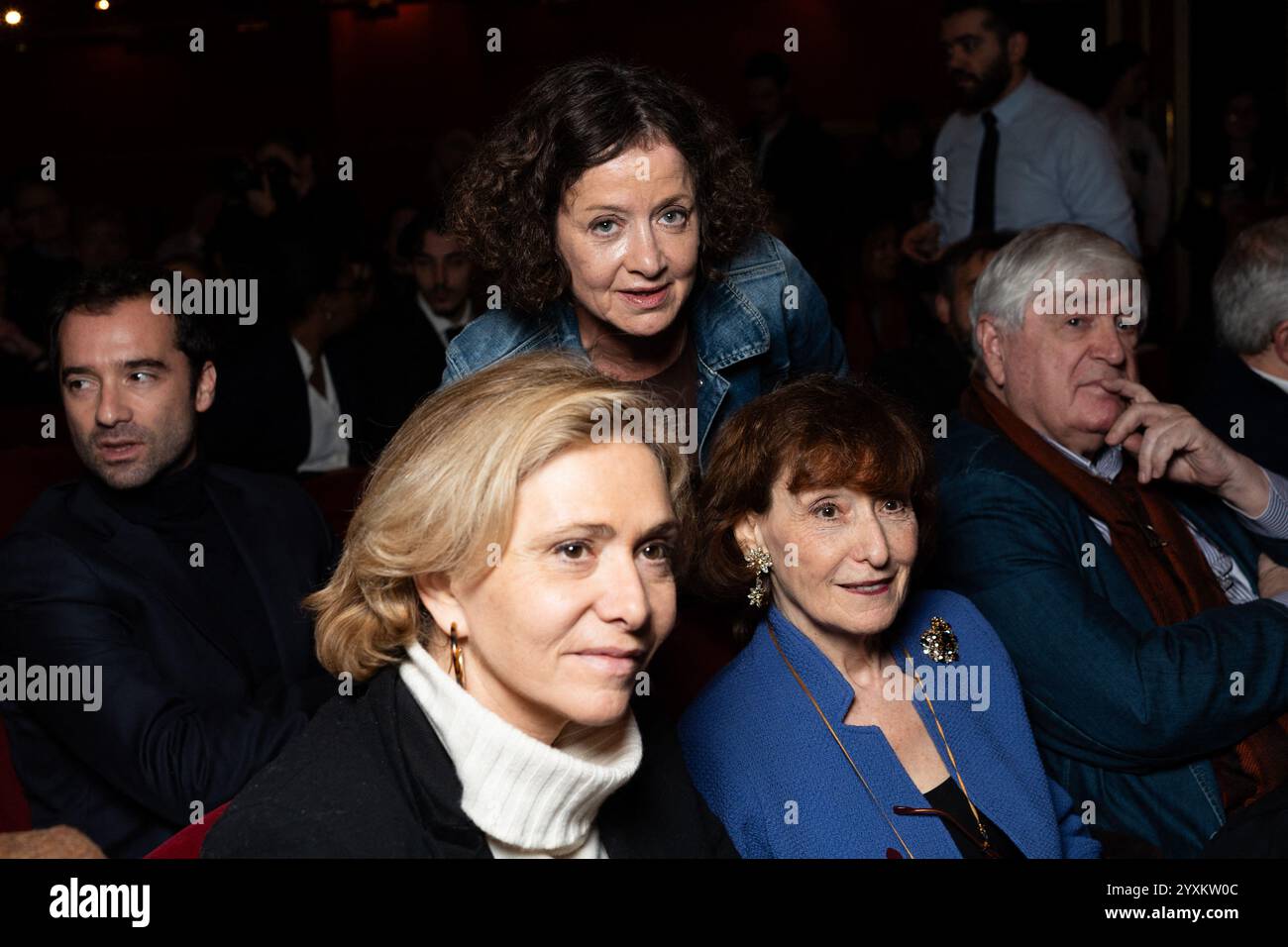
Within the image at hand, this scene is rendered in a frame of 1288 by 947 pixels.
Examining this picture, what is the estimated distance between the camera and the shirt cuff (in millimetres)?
2404

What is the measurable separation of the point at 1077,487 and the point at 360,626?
4.10ft

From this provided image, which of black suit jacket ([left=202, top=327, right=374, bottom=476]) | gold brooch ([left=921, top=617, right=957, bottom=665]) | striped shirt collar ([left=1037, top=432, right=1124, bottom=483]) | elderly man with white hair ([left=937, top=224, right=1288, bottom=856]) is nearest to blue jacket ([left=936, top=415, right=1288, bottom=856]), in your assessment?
elderly man with white hair ([left=937, top=224, right=1288, bottom=856])

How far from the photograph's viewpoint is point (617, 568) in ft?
4.67

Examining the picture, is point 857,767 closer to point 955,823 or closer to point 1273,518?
point 955,823

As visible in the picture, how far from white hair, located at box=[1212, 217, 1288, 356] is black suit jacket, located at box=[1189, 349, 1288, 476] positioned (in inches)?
2.0

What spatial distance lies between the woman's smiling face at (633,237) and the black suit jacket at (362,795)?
0.85m

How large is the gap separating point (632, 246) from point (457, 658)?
34.5 inches

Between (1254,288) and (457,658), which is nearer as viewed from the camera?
(457,658)

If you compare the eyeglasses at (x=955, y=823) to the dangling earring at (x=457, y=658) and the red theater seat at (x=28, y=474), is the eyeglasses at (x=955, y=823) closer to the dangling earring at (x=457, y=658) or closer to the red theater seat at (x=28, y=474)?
the dangling earring at (x=457, y=658)

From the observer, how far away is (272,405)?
373 centimetres

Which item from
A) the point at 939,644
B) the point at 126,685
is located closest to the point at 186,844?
the point at 126,685
